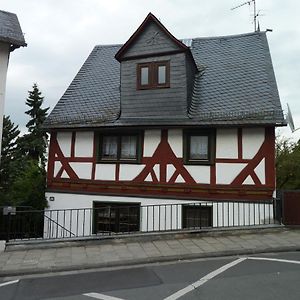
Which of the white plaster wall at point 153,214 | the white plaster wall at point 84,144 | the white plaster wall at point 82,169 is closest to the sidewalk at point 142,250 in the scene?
the white plaster wall at point 153,214

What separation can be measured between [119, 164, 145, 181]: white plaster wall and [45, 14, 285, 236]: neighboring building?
4 centimetres

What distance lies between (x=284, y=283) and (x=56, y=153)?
1095cm

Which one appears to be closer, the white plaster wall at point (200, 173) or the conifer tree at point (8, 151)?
the white plaster wall at point (200, 173)

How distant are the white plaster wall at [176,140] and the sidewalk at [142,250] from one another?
400 cm

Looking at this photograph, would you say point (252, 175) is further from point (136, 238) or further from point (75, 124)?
point (75, 124)

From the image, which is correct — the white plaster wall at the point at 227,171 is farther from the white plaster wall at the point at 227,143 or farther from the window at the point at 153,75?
the window at the point at 153,75

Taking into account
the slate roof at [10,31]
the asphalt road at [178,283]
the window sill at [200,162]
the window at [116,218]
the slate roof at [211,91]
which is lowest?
the asphalt road at [178,283]

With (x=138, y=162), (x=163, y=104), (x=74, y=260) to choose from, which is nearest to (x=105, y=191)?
(x=138, y=162)

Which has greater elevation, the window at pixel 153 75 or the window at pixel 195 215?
the window at pixel 153 75

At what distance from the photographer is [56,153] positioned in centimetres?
1531

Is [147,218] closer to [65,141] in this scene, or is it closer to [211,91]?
[65,141]

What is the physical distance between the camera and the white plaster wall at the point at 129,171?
1405 centimetres

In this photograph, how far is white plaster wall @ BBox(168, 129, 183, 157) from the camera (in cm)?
1361

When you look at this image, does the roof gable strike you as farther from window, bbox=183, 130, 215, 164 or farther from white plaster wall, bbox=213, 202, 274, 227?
white plaster wall, bbox=213, 202, 274, 227
